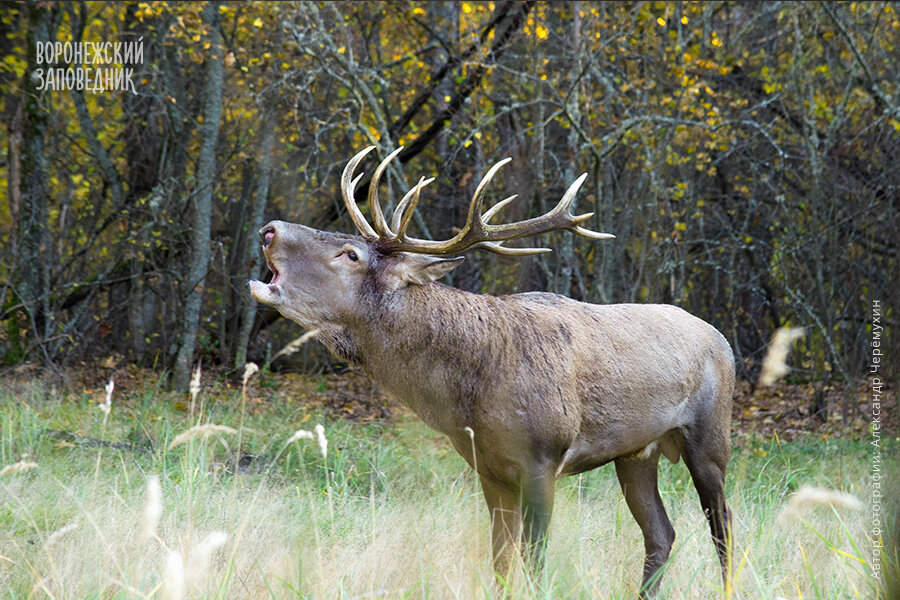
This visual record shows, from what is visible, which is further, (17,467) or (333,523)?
(333,523)

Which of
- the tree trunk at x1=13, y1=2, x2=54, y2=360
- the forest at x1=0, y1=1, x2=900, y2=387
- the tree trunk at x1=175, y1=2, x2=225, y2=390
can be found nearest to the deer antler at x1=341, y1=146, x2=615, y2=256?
the forest at x1=0, y1=1, x2=900, y2=387

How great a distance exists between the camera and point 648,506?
183 inches

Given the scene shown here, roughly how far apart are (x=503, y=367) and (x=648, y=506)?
1264mm

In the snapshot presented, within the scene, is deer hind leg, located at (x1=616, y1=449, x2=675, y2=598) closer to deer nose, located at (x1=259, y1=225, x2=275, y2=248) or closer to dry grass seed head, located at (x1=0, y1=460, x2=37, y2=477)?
deer nose, located at (x1=259, y1=225, x2=275, y2=248)

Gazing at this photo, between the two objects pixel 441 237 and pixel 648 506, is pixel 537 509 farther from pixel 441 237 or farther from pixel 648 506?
pixel 441 237

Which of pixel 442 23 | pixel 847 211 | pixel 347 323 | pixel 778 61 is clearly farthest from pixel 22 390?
pixel 778 61

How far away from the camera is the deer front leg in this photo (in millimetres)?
3990

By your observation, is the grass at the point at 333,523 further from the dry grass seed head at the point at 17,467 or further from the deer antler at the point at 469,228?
the deer antler at the point at 469,228

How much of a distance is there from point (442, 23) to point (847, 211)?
203 inches

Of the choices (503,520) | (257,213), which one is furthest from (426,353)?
(257,213)

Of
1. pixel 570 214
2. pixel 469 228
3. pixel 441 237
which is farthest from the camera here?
pixel 441 237

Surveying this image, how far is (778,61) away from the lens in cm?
1191

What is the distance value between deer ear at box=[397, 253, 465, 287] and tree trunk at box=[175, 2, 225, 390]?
570cm

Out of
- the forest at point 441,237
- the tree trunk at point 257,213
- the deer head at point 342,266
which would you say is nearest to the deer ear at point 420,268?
the deer head at point 342,266
